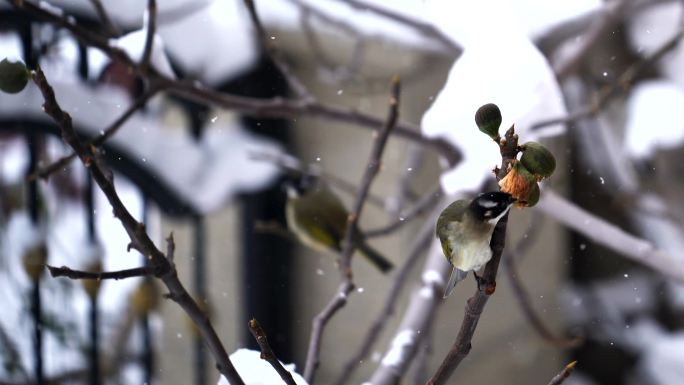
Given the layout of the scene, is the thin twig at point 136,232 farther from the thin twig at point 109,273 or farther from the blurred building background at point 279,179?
the blurred building background at point 279,179

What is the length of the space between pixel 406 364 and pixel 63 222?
0.34 meters

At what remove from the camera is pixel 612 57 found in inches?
25.3

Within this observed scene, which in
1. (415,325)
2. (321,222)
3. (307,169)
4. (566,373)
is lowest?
(566,373)

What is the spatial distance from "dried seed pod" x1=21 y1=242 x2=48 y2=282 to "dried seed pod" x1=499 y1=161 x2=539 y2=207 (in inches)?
16.3

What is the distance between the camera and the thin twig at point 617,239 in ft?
1.36

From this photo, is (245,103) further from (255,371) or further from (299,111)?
(255,371)

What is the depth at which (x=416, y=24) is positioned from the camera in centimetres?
43

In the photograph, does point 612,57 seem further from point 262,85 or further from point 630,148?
point 262,85

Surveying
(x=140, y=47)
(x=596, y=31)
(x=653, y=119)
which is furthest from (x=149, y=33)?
(x=653, y=119)

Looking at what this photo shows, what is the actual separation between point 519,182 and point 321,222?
1.11 feet

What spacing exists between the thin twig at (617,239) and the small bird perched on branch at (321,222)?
0.12 metres

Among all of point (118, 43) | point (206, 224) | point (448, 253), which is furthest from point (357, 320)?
point (448, 253)

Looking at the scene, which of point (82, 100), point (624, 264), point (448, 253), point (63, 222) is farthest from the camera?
point (624, 264)

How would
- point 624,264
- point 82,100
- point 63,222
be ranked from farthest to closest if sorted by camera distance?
point 624,264 → point 63,222 → point 82,100
